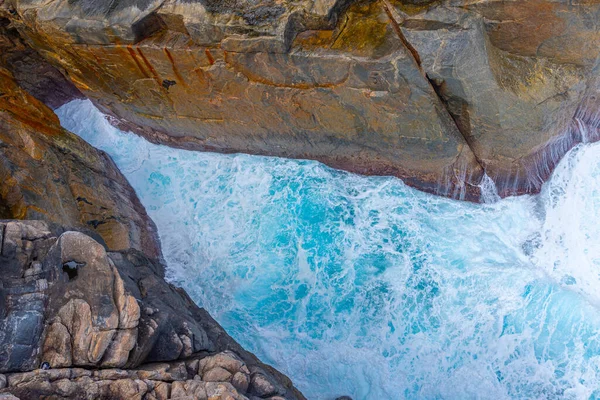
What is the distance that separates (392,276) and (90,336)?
4.94m

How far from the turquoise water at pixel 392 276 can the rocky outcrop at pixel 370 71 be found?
62 cm

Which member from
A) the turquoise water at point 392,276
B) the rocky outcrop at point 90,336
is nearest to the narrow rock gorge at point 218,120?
the rocky outcrop at point 90,336

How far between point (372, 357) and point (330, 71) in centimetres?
458

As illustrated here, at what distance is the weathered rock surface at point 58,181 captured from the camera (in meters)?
7.96

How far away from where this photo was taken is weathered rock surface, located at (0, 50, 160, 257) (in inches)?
313

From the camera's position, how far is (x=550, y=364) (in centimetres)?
788

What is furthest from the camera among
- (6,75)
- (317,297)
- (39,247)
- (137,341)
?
(6,75)

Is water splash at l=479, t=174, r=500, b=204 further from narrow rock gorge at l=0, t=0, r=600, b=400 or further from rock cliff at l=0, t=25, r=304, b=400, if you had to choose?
rock cliff at l=0, t=25, r=304, b=400

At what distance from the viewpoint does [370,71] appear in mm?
7875

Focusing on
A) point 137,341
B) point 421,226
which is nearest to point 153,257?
point 137,341

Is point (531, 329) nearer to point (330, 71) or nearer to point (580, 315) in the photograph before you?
point (580, 315)

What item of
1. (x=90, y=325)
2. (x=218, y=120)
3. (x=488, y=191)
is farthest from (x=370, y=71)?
(x=90, y=325)

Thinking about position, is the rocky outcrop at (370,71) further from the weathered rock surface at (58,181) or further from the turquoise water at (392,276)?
the weathered rock surface at (58,181)

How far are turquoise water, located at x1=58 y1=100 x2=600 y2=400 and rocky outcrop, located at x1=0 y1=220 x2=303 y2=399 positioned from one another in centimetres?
197
